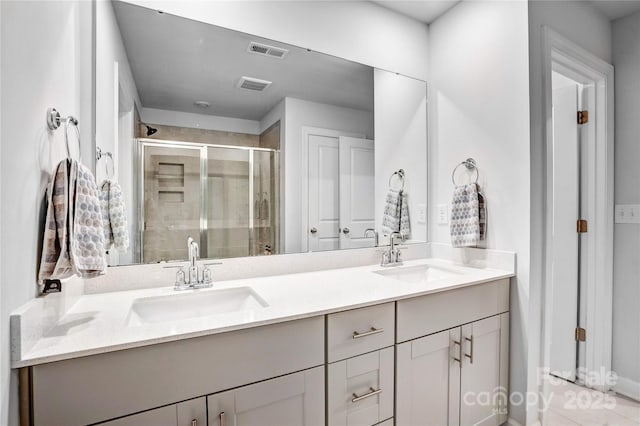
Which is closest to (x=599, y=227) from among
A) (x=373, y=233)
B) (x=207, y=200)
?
(x=373, y=233)

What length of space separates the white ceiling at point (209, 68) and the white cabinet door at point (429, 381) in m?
1.34

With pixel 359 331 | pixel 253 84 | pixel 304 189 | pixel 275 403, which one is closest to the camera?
pixel 275 403

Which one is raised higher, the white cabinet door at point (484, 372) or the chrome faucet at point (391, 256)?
the chrome faucet at point (391, 256)

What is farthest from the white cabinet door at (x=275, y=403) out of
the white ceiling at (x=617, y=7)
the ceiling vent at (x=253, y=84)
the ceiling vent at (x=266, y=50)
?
the white ceiling at (x=617, y=7)

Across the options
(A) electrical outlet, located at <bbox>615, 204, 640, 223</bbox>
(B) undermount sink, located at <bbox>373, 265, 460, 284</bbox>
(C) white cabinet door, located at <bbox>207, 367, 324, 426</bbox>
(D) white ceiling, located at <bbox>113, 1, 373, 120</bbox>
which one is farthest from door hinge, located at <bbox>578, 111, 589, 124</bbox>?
(C) white cabinet door, located at <bbox>207, 367, 324, 426</bbox>

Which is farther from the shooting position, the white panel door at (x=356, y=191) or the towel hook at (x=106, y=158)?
the white panel door at (x=356, y=191)

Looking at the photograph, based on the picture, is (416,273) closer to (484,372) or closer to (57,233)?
(484,372)

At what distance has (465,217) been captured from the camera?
1.89 m

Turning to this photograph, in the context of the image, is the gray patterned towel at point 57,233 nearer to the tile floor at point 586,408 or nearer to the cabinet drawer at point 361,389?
the cabinet drawer at point 361,389

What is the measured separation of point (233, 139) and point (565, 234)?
2.28m

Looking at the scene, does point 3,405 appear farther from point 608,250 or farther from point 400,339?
point 608,250

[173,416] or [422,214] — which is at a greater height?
[422,214]

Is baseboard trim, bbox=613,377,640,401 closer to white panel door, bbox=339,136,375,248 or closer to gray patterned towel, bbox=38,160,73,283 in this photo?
white panel door, bbox=339,136,375,248

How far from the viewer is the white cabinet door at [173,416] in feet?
2.84
